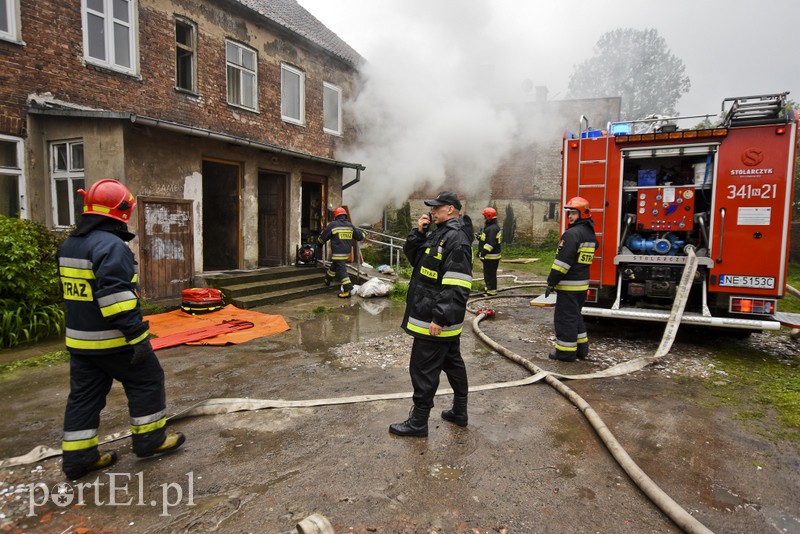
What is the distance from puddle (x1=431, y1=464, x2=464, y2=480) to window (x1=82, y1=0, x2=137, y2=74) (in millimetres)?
8920

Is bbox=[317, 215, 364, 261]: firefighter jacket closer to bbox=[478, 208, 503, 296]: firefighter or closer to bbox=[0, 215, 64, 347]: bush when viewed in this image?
bbox=[478, 208, 503, 296]: firefighter

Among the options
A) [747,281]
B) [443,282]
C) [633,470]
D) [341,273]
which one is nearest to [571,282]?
[747,281]

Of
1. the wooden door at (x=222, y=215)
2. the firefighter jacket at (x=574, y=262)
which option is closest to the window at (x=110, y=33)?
the wooden door at (x=222, y=215)

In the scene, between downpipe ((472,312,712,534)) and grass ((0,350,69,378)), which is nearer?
downpipe ((472,312,712,534))

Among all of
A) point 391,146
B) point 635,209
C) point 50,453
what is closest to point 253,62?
point 391,146

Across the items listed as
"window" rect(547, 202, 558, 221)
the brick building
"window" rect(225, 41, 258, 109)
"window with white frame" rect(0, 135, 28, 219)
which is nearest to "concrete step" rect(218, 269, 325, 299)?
the brick building

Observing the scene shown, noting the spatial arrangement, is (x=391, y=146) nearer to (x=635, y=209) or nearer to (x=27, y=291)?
(x=635, y=209)

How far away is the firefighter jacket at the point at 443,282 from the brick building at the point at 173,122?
18.9 ft

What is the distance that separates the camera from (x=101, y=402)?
9.91 ft

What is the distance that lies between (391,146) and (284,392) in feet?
42.0

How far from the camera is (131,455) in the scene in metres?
3.17

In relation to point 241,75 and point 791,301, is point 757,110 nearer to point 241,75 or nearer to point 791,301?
point 791,301

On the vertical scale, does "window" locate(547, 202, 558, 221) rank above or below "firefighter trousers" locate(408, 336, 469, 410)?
above

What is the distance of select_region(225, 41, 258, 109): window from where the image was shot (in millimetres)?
10727
